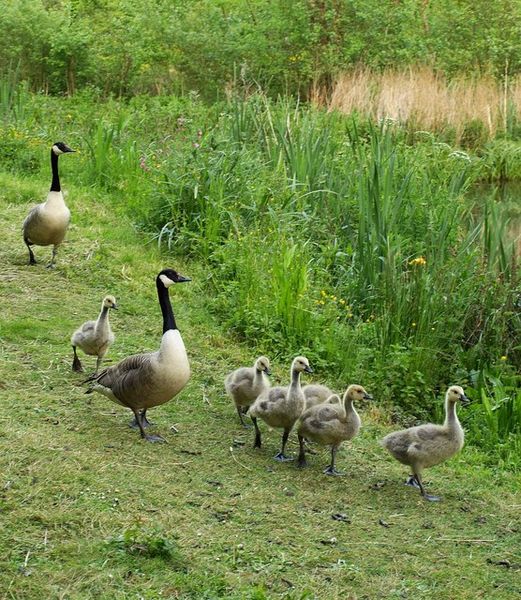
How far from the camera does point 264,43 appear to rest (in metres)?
Answer: 26.3

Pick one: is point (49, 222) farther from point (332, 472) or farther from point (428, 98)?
point (428, 98)

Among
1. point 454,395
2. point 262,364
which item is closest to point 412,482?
point 454,395

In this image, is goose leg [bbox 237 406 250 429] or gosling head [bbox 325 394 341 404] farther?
goose leg [bbox 237 406 250 429]

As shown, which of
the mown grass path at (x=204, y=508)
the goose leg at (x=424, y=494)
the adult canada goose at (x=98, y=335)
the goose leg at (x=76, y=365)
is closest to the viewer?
the mown grass path at (x=204, y=508)

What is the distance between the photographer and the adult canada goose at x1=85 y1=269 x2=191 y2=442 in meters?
7.01

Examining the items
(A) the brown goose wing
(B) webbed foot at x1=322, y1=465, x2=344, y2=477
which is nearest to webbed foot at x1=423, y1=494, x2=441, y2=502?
(B) webbed foot at x1=322, y1=465, x2=344, y2=477

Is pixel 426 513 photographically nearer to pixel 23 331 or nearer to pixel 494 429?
pixel 494 429

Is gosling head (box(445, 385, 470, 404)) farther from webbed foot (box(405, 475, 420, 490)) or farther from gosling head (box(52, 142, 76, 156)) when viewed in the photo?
gosling head (box(52, 142, 76, 156))

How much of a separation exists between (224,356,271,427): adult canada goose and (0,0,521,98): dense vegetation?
52.2 ft

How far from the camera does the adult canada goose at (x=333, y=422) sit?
23.5ft

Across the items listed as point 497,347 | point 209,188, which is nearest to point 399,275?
point 497,347

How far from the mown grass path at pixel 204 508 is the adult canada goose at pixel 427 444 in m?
0.21

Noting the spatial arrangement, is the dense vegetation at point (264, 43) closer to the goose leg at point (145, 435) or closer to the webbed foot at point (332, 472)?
the goose leg at point (145, 435)

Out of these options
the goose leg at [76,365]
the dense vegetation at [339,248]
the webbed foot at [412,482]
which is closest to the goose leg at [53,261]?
the dense vegetation at [339,248]
